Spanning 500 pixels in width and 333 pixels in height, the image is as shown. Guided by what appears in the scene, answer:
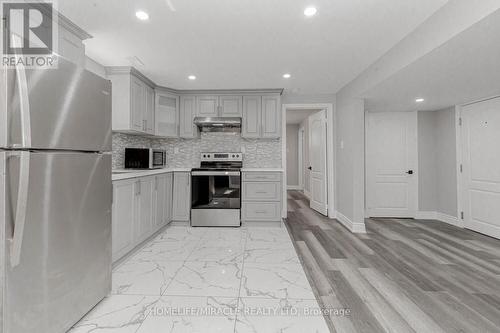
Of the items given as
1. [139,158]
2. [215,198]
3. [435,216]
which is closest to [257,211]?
[215,198]

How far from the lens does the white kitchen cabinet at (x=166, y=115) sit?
365 centimetres

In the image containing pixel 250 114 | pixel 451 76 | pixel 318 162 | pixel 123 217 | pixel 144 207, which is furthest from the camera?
pixel 318 162

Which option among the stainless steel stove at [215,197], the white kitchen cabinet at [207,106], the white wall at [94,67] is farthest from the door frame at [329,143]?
the white wall at [94,67]

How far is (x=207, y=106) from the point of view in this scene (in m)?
3.82

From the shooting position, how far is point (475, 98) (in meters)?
→ 3.30

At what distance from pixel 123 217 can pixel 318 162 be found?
3593 millimetres

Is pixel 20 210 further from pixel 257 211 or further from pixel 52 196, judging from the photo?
pixel 257 211

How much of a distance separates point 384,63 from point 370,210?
2.78 meters

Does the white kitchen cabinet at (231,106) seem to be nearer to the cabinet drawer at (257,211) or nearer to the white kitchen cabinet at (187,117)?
the white kitchen cabinet at (187,117)

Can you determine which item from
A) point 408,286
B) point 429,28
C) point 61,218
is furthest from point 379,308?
point 429,28

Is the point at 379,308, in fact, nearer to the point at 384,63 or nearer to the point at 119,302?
the point at 119,302

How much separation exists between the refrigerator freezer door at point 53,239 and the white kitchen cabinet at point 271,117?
266cm

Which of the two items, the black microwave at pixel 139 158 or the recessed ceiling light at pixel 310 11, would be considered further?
the black microwave at pixel 139 158

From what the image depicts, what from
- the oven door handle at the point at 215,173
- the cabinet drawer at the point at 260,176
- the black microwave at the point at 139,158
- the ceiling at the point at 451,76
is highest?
the ceiling at the point at 451,76
